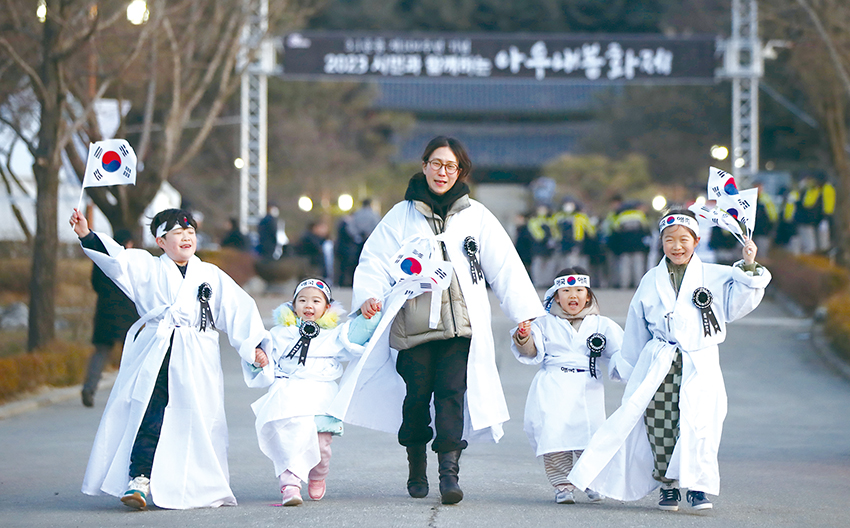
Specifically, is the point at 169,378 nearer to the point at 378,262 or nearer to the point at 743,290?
the point at 378,262

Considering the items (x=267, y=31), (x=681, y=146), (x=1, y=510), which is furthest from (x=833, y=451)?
(x=681, y=146)

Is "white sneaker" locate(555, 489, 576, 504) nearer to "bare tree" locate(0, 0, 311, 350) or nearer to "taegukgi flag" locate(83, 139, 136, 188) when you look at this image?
"taegukgi flag" locate(83, 139, 136, 188)

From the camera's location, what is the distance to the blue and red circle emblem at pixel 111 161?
6.29 meters

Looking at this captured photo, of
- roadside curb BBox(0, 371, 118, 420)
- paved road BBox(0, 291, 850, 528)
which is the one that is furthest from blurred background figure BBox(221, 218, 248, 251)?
roadside curb BBox(0, 371, 118, 420)

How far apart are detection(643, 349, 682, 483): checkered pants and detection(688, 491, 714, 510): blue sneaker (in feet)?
0.56

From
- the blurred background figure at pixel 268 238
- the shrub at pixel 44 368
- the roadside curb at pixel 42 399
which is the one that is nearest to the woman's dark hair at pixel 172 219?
the roadside curb at pixel 42 399

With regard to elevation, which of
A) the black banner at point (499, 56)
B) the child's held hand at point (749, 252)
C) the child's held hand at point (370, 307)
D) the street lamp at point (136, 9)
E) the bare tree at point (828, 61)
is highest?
the black banner at point (499, 56)

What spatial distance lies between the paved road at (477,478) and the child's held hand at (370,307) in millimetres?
945

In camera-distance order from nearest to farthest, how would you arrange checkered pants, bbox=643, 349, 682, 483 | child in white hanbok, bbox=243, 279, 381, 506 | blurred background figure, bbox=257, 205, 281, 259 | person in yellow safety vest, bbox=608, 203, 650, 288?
checkered pants, bbox=643, 349, 682, 483 → child in white hanbok, bbox=243, 279, 381, 506 → person in yellow safety vest, bbox=608, 203, 650, 288 → blurred background figure, bbox=257, 205, 281, 259

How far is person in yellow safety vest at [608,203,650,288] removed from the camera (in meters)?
20.5

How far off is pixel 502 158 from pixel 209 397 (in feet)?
162

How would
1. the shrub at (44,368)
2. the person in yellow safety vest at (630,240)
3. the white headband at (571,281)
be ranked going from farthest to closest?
1. the person in yellow safety vest at (630,240)
2. the shrub at (44,368)
3. the white headband at (571,281)

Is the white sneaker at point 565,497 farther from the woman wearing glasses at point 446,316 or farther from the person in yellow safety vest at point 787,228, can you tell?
the person in yellow safety vest at point 787,228

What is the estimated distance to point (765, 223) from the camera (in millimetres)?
21156
